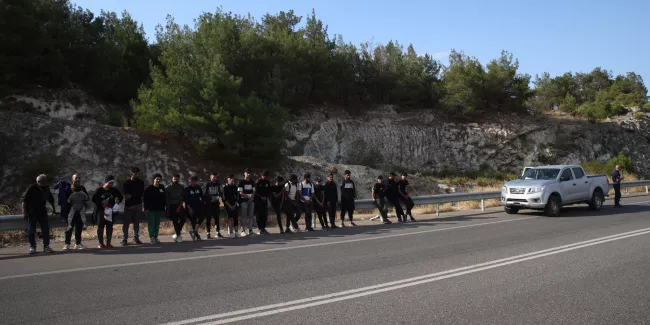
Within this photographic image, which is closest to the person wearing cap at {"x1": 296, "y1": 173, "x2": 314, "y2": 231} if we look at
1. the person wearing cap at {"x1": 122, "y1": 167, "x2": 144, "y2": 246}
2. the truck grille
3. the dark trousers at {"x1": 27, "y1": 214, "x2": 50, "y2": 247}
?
the person wearing cap at {"x1": 122, "y1": 167, "x2": 144, "y2": 246}

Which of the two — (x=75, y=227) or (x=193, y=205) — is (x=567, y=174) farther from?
(x=75, y=227)

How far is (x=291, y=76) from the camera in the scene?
4125 cm

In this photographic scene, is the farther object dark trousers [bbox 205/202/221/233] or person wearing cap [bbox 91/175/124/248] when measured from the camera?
dark trousers [bbox 205/202/221/233]

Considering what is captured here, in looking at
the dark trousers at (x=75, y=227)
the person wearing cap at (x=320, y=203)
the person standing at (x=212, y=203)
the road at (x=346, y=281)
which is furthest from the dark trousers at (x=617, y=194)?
the dark trousers at (x=75, y=227)

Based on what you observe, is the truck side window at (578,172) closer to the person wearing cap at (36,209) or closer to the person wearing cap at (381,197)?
the person wearing cap at (381,197)

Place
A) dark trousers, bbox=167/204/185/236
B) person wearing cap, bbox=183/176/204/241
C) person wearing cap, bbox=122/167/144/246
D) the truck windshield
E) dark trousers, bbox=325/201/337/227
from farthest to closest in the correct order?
the truck windshield
dark trousers, bbox=325/201/337/227
person wearing cap, bbox=183/176/204/241
dark trousers, bbox=167/204/185/236
person wearing cap, bbox=122/167/144/246

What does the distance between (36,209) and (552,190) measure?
15.7 meters

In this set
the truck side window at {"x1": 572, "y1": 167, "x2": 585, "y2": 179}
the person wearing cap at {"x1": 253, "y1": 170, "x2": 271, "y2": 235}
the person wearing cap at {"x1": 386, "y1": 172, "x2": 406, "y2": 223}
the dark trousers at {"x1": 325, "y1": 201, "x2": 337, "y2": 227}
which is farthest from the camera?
the truck side window at {"x1": 572, "y1": 167, "x2": 585, "y2": 179}

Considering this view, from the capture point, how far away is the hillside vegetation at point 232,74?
2859cm

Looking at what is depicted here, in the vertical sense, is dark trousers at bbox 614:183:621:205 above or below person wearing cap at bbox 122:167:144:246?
below

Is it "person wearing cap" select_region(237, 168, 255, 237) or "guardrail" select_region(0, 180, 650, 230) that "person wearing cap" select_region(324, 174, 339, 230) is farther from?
"person wearing cap" select_region(237, 168, 255, 237)

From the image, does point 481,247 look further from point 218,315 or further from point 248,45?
point 248,45

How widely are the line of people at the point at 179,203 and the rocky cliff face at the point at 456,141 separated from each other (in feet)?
78.4

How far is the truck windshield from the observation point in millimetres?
17578
